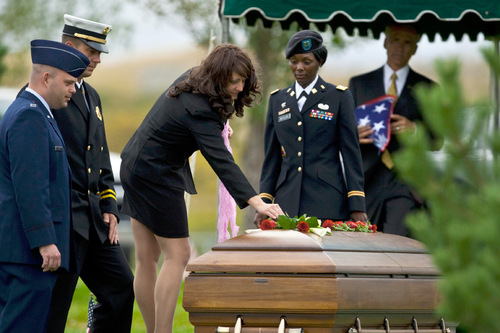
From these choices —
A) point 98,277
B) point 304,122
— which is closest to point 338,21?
point 304,122

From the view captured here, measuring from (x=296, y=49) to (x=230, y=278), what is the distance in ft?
7.15

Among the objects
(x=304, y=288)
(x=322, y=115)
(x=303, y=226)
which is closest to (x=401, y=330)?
(x=304, y=288)

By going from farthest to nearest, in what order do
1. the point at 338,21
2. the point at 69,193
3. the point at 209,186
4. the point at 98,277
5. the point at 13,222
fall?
the point at 209,186, the point at 338,21, the point at 98,277, the point at 69,193, the point at 13,222

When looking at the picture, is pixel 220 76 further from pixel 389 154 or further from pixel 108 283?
pixel 389 154

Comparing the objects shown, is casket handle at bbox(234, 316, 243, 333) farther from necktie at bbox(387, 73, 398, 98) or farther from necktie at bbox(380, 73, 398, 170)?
necktie at bbox(387, 73, 398, 98)

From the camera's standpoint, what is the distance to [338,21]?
309 inches

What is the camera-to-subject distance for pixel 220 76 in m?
4.58

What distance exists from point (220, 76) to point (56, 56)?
88 cm

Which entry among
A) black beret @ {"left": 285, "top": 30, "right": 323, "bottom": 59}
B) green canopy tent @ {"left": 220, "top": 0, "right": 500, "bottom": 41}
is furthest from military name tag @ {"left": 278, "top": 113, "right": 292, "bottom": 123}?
green canopy tent @ {"left": 220, "top": 0, "right": 500, "bottom": 41}

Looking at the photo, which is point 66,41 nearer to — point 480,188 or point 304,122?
point 304,122

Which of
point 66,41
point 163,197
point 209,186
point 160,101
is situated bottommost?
point 209,186

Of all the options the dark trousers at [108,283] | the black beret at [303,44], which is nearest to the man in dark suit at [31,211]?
the dark trousers at [108,283]

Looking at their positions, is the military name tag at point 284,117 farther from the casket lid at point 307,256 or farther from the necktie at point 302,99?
the casket lid at point 307,256

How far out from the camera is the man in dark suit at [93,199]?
4.63 m
